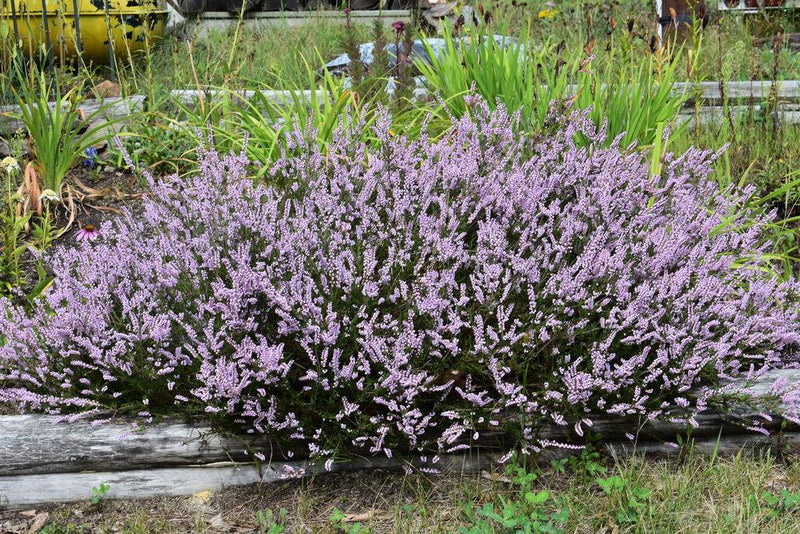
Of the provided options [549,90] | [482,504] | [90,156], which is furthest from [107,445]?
[549,90]

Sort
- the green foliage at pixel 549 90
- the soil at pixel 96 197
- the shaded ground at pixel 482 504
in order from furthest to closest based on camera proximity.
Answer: the soil at pixel 96 197
the green foliage at pixel 549 90
the shaded ground at pixel 482 504

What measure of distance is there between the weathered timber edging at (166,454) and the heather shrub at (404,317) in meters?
0.08

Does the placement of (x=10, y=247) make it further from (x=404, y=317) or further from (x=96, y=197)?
(x=404, y=317)

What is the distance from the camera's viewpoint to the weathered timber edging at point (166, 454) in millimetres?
2727

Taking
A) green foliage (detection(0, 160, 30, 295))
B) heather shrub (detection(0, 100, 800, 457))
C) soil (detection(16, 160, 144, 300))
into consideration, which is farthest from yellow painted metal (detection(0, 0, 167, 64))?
heather shrub (detection(0, 100, 800, 457))

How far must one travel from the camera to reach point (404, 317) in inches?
108

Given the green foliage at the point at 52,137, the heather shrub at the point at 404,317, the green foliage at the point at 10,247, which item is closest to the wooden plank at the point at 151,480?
the heather shrub at the point at 404,317

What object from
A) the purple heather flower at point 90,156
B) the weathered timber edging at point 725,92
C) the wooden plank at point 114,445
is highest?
the weathered timber edging at point 725,92

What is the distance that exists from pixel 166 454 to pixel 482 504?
3.65 feet

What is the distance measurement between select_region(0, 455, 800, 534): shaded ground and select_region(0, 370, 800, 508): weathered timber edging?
4cm

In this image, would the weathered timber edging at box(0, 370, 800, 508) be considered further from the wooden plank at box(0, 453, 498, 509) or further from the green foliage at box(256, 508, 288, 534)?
the green foliage at box(256, 508, 288, 534)

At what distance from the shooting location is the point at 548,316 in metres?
2.75

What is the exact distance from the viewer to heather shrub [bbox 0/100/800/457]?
2600mm

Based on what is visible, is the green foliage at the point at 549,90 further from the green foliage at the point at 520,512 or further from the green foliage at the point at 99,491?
the green foliage at the point at 99,491
